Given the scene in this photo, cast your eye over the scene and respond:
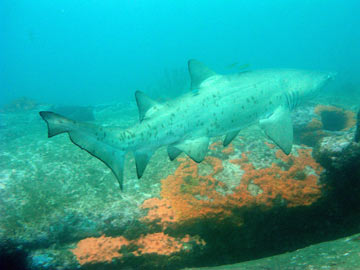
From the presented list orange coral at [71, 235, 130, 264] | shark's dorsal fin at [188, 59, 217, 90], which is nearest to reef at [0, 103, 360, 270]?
orange coral at [71, 235, 130, 264]

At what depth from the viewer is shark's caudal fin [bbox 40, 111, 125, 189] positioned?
2674mm

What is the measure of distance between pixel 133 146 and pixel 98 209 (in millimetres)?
2422

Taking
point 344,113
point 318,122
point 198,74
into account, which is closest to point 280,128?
point 198,74

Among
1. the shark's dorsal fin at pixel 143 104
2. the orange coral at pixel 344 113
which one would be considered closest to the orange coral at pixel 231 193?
the shark's dorsal fin at pixel 143 104

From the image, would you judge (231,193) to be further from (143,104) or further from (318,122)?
(318,122)

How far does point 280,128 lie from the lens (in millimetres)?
3961

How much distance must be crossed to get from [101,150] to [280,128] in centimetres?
349

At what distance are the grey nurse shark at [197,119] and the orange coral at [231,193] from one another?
1182mm

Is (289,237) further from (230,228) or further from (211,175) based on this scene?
(211,175)

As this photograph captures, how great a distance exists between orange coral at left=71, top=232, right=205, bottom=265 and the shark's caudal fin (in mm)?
1901

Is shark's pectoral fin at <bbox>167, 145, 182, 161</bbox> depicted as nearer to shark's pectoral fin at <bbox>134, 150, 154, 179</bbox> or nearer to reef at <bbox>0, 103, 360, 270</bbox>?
shark's pectoral fin at <bbox>134, 150, 154, 179</bbox>

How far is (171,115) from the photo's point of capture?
332 centimetres

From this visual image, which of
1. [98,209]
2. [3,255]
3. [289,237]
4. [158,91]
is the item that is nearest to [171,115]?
[98,209]

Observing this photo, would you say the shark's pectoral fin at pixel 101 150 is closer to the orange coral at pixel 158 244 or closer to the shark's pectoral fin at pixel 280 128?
the orange coral at pixel 158 244
